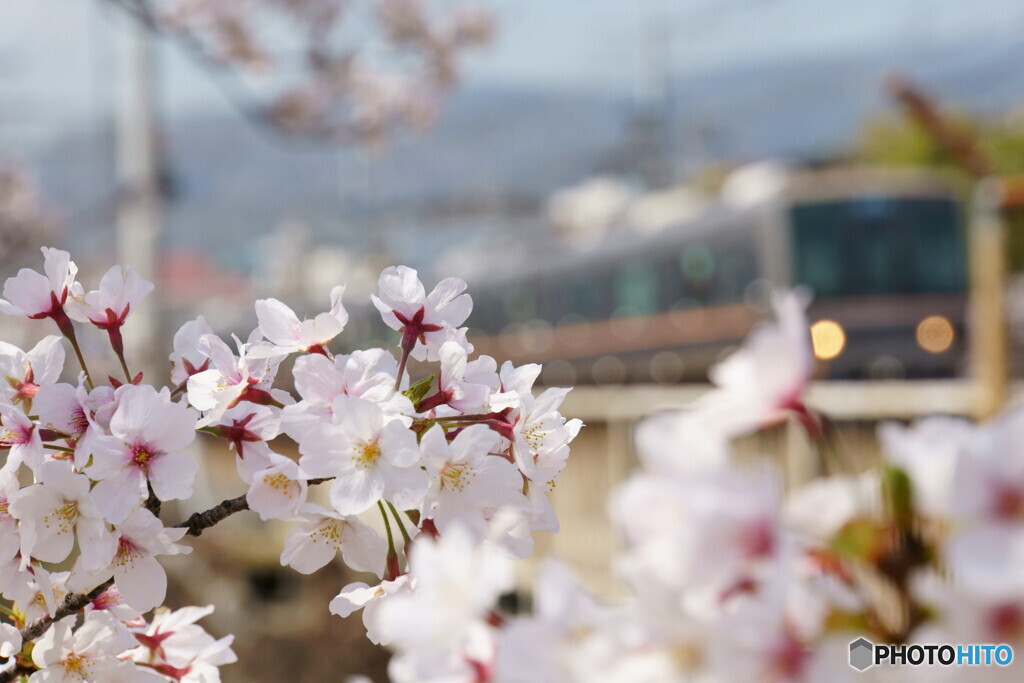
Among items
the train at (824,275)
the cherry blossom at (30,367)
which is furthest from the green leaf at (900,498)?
the train at (824,275)

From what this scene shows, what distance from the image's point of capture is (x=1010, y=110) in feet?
98.0

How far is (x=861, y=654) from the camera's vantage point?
598 mm

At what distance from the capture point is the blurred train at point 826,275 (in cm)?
1297

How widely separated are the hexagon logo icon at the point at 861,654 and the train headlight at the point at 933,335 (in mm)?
13458

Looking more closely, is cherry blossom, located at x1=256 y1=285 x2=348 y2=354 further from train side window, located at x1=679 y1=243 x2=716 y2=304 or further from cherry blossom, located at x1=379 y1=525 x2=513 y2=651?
train side window, located at x1=679 y1=243 x2=716 y2=304

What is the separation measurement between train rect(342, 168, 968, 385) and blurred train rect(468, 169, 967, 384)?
0.05 feet

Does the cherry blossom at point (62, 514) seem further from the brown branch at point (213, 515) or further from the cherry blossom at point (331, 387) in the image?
the cherry blossom at point (331, 387)

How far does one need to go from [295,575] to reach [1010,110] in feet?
86.7

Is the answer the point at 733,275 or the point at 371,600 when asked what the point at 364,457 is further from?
the point at 733,275

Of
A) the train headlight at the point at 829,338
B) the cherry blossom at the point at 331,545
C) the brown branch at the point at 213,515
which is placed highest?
the brown branch at the point at 213,515

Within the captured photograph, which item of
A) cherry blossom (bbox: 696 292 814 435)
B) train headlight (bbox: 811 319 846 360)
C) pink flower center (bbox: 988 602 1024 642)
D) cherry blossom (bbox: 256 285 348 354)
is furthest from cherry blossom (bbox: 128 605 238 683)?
train headlight (bbox: 811 319 846 360)

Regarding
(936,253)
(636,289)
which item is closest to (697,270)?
(636,289)

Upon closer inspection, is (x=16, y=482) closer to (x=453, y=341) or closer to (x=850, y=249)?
(x=453, y=341)

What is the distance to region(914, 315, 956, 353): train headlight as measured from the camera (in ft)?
43.4
